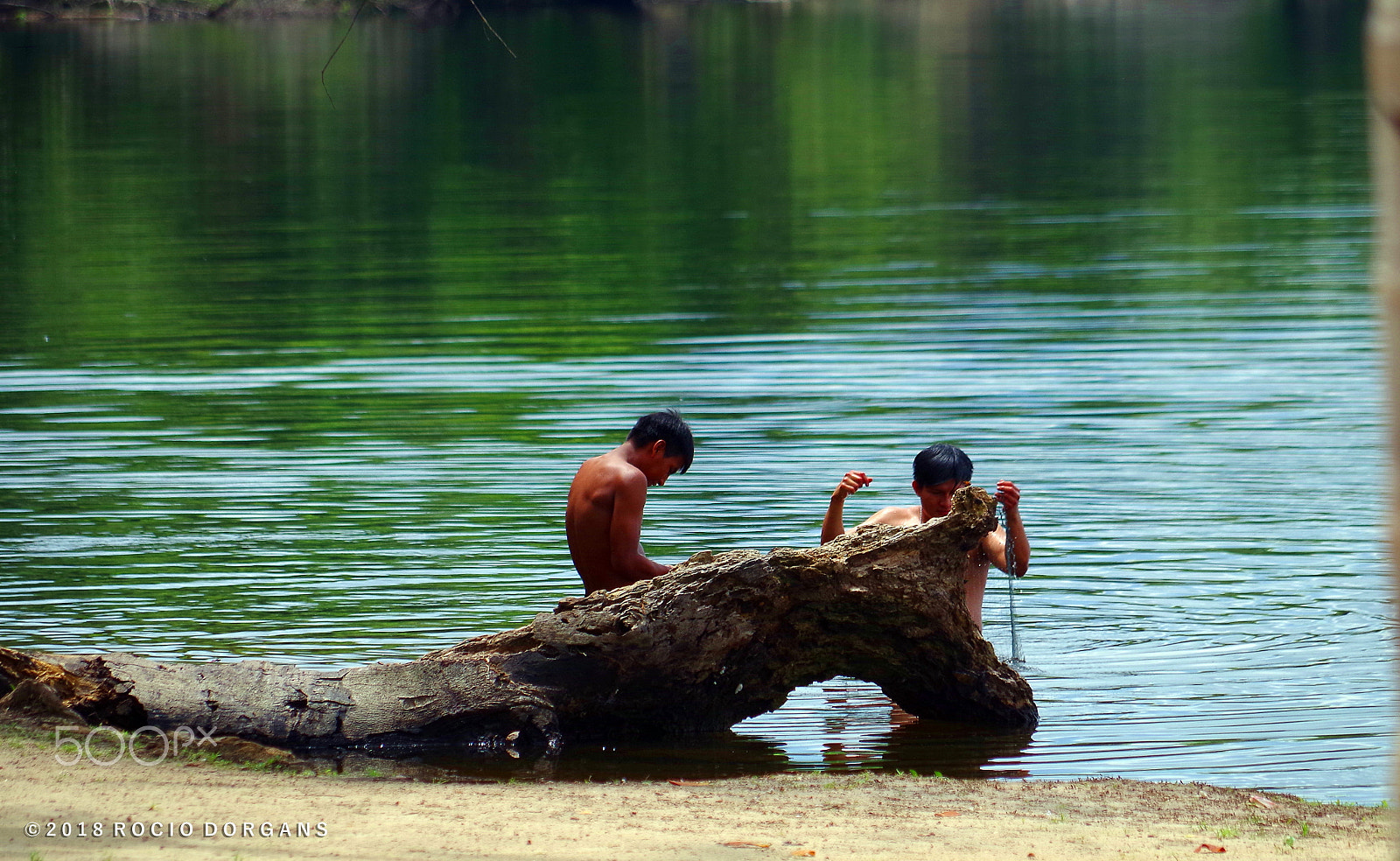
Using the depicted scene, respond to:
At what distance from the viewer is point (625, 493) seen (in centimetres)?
836

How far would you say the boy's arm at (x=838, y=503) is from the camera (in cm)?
836

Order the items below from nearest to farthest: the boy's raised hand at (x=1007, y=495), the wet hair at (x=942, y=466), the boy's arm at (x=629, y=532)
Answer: the boy's raised hand at (x=1007, y=495) < the boy's arm at (x=629, y=532) < the wet hair at (x=942, y=466)

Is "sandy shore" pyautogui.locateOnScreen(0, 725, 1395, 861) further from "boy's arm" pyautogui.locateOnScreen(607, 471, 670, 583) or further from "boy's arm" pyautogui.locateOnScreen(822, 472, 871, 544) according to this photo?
"boy's arm" pyautogui.locateOnScreen(822, 472, 871, 544)

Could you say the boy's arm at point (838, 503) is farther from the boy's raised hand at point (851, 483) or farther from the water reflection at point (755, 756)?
the water reflection at point (755, 756)

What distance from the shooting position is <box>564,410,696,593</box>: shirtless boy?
330 inches

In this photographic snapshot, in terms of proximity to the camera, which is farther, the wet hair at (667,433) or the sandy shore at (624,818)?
the wet hair at (667,433)

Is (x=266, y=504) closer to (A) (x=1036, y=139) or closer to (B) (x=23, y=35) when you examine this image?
(A) (x=1036, y=139)

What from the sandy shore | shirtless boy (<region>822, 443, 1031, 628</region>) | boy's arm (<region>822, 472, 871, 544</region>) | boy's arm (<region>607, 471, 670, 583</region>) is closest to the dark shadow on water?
the sandy shore

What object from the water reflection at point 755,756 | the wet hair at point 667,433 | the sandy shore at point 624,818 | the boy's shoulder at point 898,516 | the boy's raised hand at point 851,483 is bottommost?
the water reflection at point 755,756

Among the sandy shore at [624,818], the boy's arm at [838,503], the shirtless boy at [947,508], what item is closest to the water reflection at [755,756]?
the sandy shore at [624,818]

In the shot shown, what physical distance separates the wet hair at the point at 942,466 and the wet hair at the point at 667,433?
1.16m

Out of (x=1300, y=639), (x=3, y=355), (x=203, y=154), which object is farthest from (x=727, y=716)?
(x=203, y=154)

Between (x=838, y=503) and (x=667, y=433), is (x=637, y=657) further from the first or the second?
(x=838, y=503)

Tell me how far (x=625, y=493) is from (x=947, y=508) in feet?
5.41
